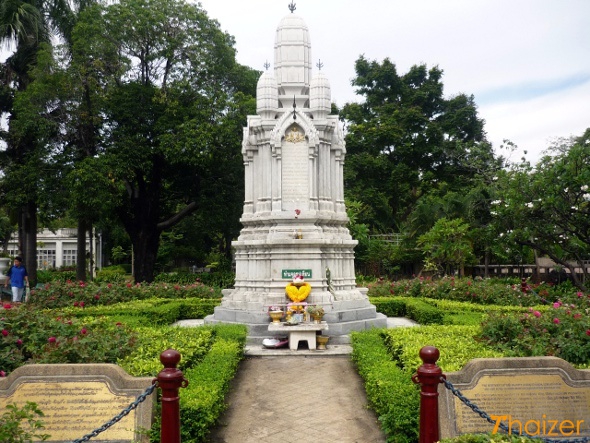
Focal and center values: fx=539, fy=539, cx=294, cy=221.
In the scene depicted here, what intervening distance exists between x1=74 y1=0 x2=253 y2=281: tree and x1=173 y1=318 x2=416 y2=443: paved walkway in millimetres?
13110

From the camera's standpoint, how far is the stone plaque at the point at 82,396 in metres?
5.51

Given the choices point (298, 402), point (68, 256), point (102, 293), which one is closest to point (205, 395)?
point (298, 402)

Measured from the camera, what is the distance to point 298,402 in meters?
7.93

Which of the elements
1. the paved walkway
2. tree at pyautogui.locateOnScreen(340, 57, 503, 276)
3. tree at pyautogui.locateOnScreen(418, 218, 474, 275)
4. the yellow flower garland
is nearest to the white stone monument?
the yellow flower garland

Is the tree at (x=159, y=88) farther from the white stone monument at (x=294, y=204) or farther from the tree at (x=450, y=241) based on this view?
the tree at (x=450, y=241)

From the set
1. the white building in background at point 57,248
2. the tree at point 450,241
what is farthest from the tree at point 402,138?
the white building in background at point 57,248

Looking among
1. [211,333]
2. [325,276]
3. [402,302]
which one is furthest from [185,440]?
[402,302]

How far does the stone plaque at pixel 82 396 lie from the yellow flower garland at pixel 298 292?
23.7ft

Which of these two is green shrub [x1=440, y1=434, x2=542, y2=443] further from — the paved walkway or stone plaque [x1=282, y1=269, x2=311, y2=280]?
stone plaque [x1=282, y1=269, x2=311, y2=280]

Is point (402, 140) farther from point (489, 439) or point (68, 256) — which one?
point (68, 256)

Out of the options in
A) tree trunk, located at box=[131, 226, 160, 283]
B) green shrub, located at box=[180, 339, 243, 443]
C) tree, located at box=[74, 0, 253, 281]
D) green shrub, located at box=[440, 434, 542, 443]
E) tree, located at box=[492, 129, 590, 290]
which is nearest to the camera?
green shrub, located at box=[440, 434, 542, 443]


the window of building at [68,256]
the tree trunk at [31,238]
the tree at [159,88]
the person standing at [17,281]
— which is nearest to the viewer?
the person standing at [17,281]

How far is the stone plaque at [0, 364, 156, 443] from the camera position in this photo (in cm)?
551

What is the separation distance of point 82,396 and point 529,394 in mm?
4710
